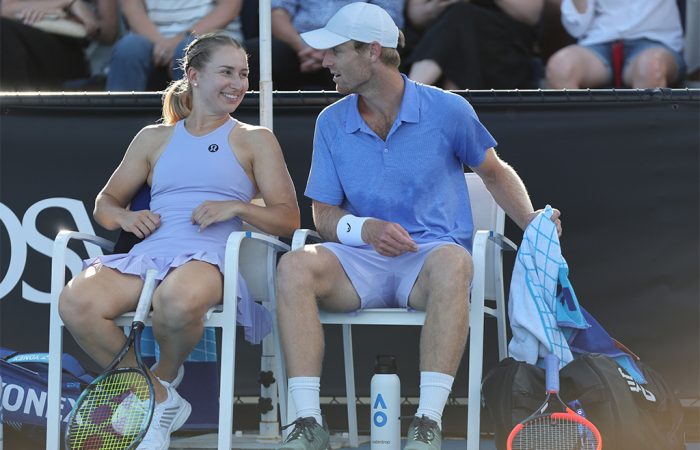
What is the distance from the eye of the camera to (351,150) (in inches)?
153

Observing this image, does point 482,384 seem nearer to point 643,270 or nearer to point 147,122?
point 643,270

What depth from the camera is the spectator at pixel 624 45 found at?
5211 millimetres

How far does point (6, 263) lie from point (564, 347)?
220 cm

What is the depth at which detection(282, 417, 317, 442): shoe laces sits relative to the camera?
11.1ft

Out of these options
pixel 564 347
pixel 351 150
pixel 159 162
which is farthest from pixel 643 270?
pixel 159 162

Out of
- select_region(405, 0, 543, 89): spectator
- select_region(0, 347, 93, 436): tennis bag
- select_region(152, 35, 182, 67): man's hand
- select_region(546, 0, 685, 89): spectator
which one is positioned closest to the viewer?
select_region(0, 347, 93, 436): tennis bag

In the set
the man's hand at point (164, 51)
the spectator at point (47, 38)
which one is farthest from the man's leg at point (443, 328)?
the spectator at point (47, 38)

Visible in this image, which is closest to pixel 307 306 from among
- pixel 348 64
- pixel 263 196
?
pixel 263 196

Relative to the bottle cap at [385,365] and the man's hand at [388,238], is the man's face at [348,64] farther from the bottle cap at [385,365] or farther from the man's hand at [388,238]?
the bottle cap at [385,365]

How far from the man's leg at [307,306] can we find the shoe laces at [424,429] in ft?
0.98

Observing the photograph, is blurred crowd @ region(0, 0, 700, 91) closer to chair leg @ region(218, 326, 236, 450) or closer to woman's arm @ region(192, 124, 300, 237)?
woman's arm @ region(192, 124, 300, 237)

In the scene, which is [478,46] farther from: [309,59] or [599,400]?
[599,400]

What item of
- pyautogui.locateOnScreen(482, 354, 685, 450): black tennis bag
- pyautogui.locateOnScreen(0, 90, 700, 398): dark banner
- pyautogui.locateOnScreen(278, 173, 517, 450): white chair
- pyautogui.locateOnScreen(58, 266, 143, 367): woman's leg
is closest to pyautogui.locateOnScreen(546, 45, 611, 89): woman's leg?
pyautogui.locateOnScreen(0, 90, 700, 398): dark banner

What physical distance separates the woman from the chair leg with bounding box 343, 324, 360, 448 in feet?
1.53
